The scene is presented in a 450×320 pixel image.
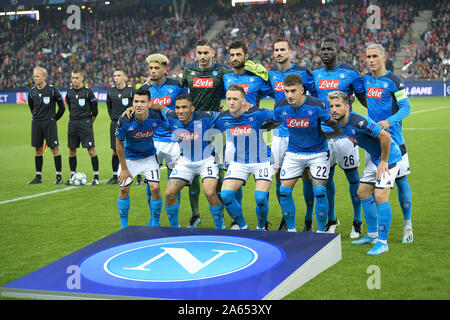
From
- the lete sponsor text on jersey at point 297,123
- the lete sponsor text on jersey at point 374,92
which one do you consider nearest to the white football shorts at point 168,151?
the lete sponsor text on jersey at point 297,123

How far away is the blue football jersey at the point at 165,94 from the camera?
800 cm

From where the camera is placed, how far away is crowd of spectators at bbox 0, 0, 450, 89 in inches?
1462

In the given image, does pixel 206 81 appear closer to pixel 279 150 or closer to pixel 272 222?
pixel 279 150

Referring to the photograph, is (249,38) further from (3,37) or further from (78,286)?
(78,286)

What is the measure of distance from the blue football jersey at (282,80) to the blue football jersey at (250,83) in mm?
133

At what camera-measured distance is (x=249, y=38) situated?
136 ft

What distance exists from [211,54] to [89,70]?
35738 mm

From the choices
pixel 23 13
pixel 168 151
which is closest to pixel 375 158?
pixel 168 151

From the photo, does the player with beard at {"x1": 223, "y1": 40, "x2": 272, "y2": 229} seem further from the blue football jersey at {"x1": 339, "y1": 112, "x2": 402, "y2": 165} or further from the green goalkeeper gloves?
the blue football jersey at {"x1": 339, "y1": 112, "x2": 402, "y2": 165}

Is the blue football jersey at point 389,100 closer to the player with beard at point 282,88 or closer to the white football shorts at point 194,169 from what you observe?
the player with beard at point 282,88

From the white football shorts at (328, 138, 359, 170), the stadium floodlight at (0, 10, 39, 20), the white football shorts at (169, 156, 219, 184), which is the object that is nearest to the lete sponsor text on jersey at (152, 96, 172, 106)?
the white football shorts at (169, 156, 219, 184)

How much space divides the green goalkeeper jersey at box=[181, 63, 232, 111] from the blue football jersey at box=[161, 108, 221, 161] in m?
0.53

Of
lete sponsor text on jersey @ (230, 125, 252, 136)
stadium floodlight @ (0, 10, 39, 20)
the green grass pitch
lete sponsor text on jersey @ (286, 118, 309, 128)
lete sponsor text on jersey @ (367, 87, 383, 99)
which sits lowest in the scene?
the green grass pitch

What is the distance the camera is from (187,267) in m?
5.30
